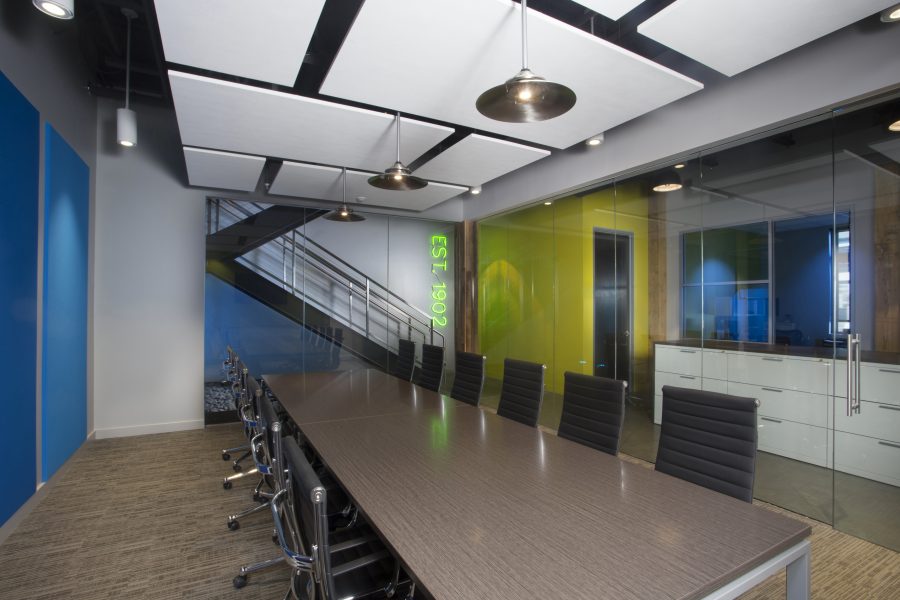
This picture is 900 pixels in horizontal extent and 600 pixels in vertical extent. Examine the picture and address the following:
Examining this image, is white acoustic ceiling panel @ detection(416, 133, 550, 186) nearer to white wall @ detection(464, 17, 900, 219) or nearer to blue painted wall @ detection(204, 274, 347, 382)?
white wall @ detection(464, 17, 900, 219)

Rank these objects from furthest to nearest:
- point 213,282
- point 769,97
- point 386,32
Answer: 1. point 213,282
2. point 769,97
3. point 386,32

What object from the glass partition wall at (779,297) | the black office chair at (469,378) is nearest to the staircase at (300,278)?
the black office chair at (469,378)

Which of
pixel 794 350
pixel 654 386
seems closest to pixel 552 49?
pixel 794 350

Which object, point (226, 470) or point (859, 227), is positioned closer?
point (859, 227)

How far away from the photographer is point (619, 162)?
4316 millimetres

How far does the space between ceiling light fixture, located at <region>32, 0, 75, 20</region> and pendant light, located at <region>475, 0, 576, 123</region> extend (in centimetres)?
221

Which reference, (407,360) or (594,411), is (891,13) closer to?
(594,411)

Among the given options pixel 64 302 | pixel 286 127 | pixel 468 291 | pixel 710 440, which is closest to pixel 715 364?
pixel 710 440

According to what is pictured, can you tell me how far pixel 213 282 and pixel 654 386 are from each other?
5.21 meters

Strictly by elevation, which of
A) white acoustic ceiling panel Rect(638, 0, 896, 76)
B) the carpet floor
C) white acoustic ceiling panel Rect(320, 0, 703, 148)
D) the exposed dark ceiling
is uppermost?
the exposed dark ceiling

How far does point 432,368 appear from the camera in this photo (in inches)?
183

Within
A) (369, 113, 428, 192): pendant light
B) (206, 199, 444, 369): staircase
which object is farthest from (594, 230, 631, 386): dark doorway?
(206, 199, 444, 369): staircase

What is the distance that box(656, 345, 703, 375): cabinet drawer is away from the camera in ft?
12.7

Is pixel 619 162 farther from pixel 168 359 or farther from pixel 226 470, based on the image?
pixel 168 359
